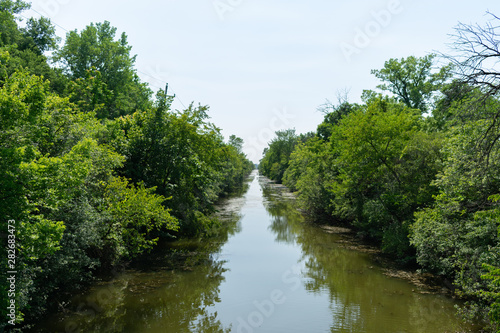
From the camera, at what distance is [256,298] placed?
11.4 meters

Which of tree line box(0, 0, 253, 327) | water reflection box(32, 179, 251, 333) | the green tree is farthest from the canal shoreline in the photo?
tree line box(0, 0, 253, 327)

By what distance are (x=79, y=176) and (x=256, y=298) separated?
23.4ft

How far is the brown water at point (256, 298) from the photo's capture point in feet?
30.7

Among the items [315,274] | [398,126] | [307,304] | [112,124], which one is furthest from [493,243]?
[112,124]

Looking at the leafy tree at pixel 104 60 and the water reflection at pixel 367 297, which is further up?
the leafy tree at pixel 104 60

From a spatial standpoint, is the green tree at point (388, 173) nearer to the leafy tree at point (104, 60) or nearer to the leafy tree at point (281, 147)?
the leafy tree at point (104, 60)

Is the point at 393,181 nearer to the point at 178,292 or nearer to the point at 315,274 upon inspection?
the point at 315,274

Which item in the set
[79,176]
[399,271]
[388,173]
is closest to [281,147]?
[388,173]

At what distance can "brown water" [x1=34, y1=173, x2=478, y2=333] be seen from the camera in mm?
9344

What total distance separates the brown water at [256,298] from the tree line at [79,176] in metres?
1.23

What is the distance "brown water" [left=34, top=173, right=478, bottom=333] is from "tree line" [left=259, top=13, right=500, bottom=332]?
1729 millimetres

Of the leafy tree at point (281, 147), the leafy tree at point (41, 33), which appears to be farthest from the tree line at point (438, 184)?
the leafy tree at point (281, 147)

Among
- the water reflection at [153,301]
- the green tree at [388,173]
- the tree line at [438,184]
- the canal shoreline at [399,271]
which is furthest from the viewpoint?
the green tree at [388,173]

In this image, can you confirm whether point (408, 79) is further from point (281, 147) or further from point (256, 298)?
point (281, 147)
